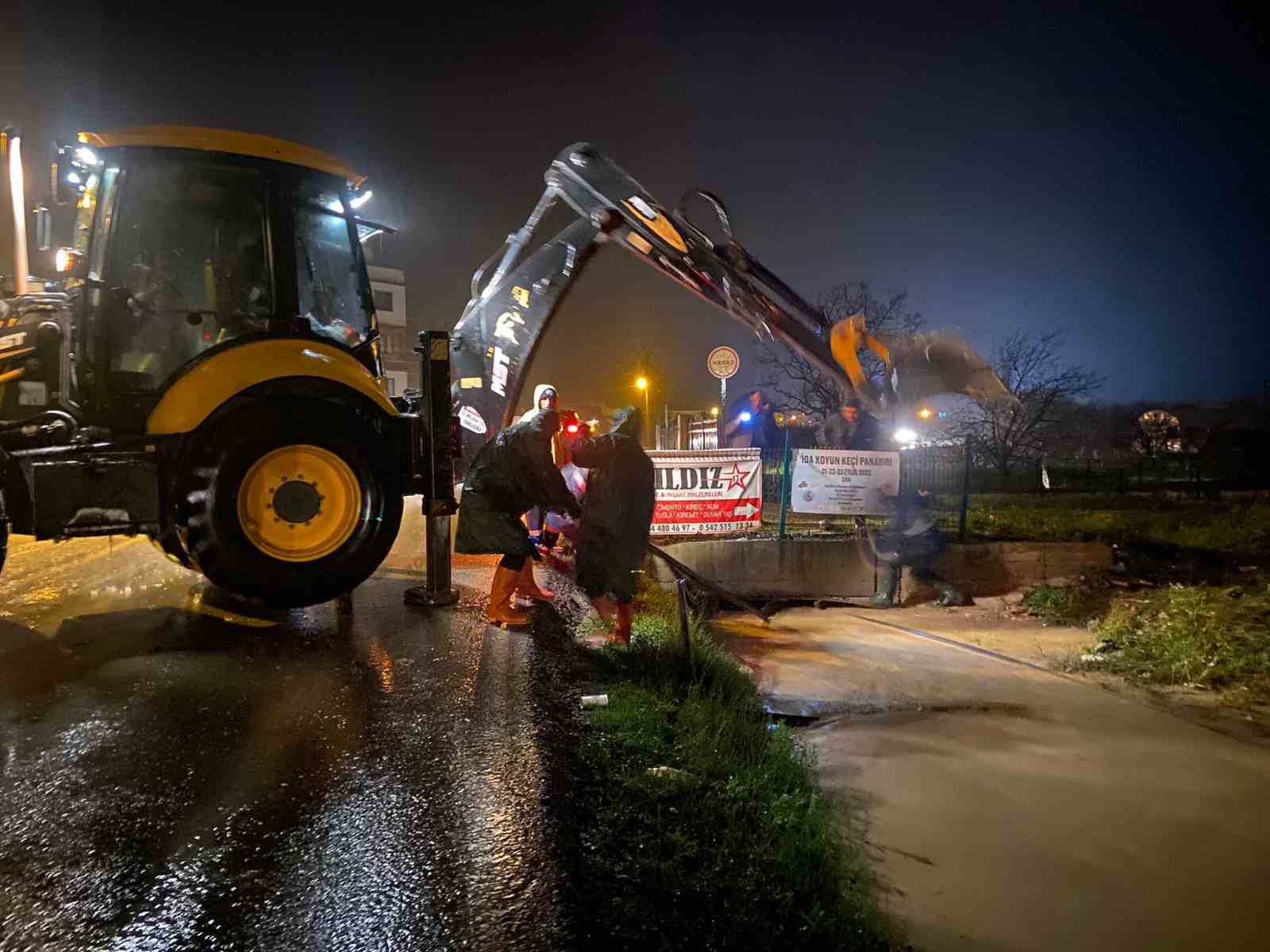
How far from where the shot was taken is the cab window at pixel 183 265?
4.37 m

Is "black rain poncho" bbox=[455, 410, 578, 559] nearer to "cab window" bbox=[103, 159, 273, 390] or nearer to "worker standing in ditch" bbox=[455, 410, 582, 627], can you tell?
"worker standing in ditch" bbox=[455, 410, 582, 627]

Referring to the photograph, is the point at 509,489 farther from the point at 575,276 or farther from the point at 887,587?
the point at 887,587

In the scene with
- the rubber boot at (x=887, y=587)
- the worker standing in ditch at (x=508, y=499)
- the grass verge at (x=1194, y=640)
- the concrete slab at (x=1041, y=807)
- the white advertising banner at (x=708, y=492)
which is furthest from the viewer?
the rubber boot at (x=887, y=587)

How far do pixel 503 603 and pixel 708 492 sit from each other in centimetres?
511

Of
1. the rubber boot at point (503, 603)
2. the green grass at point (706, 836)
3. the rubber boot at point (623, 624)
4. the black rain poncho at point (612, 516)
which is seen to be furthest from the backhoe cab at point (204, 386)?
the green grass at point (706, 836)

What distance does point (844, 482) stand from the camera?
10.2 m

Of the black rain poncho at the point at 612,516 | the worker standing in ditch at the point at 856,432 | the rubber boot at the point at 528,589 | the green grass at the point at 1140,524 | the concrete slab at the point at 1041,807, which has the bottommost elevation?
the concrete slab at the point at 1041,807

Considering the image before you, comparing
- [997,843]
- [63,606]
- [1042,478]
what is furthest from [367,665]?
[1042,478]

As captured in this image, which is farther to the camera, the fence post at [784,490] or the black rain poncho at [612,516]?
the fence post at [784,490]

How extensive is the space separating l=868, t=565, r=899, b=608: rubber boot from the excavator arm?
8.56ft

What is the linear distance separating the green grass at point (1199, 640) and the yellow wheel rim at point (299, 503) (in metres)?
7.06

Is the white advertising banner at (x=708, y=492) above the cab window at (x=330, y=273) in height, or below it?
below

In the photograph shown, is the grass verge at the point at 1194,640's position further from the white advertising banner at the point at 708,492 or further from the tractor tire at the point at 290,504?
the tractor tire at the point at 290,504

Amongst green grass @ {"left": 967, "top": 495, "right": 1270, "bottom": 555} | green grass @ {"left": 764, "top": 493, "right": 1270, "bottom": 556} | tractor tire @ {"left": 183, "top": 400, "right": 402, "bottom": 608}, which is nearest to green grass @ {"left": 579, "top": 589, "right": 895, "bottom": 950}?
tractor tire @ {"left": 183, "top": 400, "right": 402, "bottom": 608}
